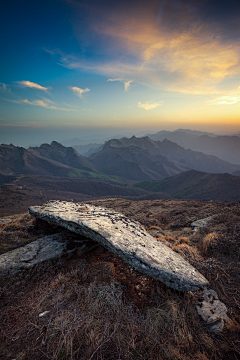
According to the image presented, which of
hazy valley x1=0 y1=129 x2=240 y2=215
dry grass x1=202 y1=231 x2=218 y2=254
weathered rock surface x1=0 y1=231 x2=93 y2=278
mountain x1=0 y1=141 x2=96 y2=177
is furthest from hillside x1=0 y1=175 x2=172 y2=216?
dry grass x1=202 y1=231 x2=218 y2=254

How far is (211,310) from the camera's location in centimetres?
323

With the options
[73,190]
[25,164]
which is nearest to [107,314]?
[73,190]

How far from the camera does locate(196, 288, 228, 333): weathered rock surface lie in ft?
9.65

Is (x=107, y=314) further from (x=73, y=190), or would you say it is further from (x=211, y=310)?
(x=73, y=190)

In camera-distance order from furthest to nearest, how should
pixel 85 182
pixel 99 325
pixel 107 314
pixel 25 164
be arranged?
pixel 25 164 < pixel 85 182 < pixel 107 314 < pixel 99 325

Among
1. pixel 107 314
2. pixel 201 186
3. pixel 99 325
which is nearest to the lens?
pixel 99 325

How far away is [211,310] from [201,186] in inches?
4288

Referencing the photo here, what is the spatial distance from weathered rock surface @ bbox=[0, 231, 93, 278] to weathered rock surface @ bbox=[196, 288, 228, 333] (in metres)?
3.58

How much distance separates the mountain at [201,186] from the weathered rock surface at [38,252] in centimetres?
6701

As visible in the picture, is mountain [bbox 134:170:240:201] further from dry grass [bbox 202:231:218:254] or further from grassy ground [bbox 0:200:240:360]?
grassy ground [bbox 0:200:240:360]

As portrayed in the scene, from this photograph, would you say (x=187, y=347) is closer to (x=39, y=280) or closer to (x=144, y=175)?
(x=39, y=280)

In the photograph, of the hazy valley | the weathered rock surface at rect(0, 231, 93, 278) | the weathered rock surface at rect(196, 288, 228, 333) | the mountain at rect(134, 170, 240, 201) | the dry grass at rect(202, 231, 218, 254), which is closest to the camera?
the weathered rock surface at rect(196, 288, 228, 333)

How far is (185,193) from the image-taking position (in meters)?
99.9

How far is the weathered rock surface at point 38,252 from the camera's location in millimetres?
4012
